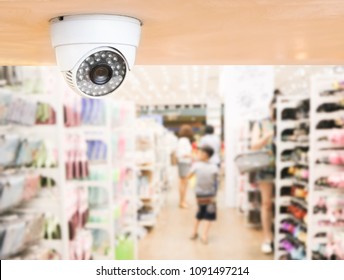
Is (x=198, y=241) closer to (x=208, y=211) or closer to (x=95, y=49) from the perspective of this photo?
(x=208, y=211)

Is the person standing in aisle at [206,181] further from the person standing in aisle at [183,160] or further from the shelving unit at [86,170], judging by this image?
the person standing in aisle at [183,160]

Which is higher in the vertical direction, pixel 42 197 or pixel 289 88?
pixel 289 88

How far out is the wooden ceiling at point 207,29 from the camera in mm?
634

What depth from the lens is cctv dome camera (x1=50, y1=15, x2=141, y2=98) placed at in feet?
2.35

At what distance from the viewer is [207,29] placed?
2.58 ft

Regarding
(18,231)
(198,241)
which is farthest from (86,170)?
(198,241)

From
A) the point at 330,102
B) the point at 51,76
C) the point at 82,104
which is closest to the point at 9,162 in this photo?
the point at 51,76

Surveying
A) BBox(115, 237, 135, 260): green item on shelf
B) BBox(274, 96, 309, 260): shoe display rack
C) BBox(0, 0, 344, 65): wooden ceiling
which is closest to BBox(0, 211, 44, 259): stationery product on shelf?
BBox(0, 0, 344, 65): wooden ceiling

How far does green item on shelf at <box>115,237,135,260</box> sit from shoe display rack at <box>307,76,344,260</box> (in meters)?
1.78

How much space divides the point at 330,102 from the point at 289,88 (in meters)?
16.6

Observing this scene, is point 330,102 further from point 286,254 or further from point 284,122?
point 286,254

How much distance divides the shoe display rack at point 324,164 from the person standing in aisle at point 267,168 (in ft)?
3.68

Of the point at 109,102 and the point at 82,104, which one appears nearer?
the point at 82,104

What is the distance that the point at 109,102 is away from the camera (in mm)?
3584
